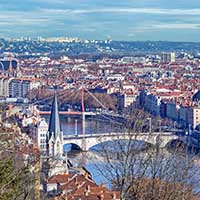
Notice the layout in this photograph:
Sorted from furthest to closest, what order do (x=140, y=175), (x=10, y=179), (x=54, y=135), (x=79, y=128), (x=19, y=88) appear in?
(x=19, y=88), (x=79, y=128), (x=54, y=135), (x=140, y=175), (x=10, y=179)

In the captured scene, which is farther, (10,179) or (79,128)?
(79,128)

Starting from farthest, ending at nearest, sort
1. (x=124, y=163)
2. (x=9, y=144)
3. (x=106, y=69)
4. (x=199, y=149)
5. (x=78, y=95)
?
1. (x=106, y=69)
2. (x=78, y=95)
3. (x=199, y=149)
4. (x=9, y=144)
5. (x=124, y=163)

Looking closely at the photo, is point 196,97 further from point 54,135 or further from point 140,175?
point 140,175

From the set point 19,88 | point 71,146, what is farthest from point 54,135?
point 19,88

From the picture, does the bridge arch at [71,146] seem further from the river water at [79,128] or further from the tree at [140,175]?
the tree at [140,175]

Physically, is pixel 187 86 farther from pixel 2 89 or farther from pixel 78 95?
pixel 2 89

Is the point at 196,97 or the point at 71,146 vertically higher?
the point at 196,97

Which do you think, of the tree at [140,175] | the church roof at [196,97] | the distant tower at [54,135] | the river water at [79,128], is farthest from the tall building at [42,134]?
the church roof at [196,97]

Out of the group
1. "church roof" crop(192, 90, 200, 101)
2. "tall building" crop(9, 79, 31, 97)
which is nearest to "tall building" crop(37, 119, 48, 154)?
"church roof" crop(192, 90, 200, 101)

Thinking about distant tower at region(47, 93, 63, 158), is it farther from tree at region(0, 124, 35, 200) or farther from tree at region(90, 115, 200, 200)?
tree at region(0, 124, 35, 200)

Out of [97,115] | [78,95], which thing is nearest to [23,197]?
[97,115]

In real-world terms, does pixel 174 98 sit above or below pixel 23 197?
below
